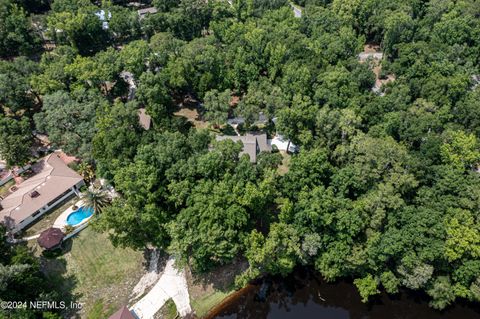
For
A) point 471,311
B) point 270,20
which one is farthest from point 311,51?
point 471,311

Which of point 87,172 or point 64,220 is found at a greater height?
point 87,172

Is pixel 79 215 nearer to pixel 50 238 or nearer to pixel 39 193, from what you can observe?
pixel 50 238

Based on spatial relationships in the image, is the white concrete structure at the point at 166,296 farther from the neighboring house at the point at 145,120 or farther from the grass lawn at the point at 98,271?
the neighboring house at the point at 145,120

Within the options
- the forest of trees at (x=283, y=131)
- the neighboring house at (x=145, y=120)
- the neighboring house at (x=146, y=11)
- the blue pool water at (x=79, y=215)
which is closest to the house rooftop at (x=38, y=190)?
the forest of trees at (x=283, y=131)

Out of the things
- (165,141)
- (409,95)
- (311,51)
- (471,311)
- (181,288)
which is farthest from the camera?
(311,51)

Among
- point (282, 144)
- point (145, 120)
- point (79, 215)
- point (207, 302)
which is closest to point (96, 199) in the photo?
point (79, 215)

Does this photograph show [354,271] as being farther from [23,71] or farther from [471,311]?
[23,71]
